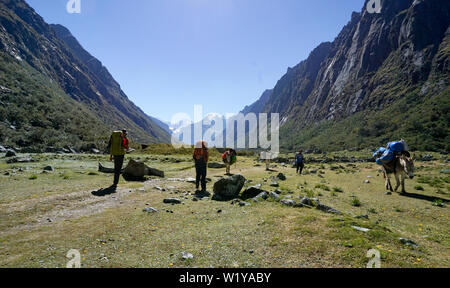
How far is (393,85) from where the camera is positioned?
13212 centimetres

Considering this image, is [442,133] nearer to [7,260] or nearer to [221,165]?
[221,165]

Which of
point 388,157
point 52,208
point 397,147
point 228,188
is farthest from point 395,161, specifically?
point 52,208

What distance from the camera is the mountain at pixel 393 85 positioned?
93.1 meters

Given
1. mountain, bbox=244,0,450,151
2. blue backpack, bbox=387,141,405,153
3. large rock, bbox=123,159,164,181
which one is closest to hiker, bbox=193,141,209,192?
large rock, bbox=123,159,164,181

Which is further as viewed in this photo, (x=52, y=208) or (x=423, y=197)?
(x=423, y=197)

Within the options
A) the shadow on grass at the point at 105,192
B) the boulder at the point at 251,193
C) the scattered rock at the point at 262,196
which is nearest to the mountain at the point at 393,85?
the boulder at the point at 251,193

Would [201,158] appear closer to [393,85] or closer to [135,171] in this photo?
[135,171]

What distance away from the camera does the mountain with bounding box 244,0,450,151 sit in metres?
93.1

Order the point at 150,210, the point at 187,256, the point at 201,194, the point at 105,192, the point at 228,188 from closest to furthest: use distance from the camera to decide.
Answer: the point at 187,256
the point at 150,210
the point at 105,192
the point at 228,188
the point at 201,194

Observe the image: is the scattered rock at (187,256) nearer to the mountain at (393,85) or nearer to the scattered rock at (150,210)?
the scattered rock at (150,210)

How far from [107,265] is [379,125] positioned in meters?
130
